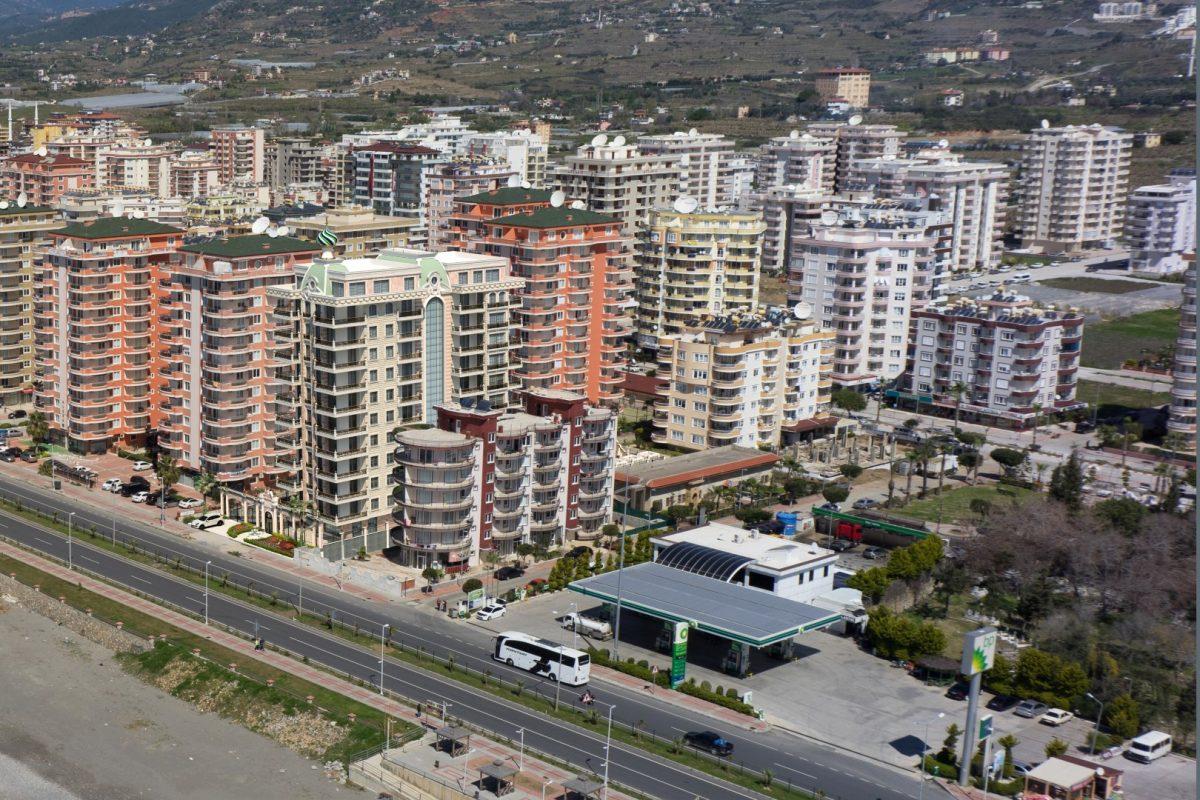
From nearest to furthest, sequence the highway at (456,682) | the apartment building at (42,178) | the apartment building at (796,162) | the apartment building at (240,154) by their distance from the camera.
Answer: the highway at (456,682) < the apartment building at (42,178) < the apartment building at (796,162) < the apartment building at (240,154)

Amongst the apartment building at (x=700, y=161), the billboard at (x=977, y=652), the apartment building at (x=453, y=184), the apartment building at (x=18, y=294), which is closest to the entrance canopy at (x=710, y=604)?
the billboard at (x=977, y=652)

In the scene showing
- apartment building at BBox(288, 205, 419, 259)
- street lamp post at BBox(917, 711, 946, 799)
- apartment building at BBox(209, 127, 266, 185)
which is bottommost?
street lamp post at BBox(917, 711, 946, 799)

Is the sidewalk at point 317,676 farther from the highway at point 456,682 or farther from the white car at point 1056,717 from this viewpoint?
the white car at point 1056,717

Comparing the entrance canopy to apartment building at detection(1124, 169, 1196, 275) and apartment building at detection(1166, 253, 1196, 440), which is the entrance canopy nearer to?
apartment building at detection(1166, 253, 1196, 440)

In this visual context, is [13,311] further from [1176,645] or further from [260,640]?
[1176,645]

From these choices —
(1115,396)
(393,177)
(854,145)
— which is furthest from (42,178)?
(1115,396)

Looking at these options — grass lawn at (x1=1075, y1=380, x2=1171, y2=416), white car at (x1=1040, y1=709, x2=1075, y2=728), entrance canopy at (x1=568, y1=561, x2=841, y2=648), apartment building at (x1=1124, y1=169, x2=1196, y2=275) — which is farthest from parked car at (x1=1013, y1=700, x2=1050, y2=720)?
apartment building at (x1=1124, y1=169, x2=1196, y2=275)

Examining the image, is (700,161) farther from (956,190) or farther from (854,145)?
(854,145)
